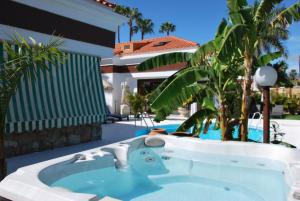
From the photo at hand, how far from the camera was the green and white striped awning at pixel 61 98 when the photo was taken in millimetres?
11164

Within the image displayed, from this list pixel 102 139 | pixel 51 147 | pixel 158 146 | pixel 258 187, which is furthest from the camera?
pixel 102 139

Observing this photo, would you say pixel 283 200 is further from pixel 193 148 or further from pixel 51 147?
pixel 51 147

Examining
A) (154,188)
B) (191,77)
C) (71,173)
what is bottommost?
(154,188)

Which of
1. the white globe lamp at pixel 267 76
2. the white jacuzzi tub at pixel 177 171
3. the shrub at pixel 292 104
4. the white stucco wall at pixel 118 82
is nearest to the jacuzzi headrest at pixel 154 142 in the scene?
the white jacuzzi tub at pixel 177 171

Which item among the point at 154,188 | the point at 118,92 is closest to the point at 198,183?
the point at 154,188

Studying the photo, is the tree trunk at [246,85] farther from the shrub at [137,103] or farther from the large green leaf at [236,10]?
the shrub at [137,103]

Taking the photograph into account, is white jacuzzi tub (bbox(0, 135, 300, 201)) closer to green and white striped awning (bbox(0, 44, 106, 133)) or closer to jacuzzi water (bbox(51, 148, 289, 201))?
jacuzzi water (bbox(51, 148, 289, 201))

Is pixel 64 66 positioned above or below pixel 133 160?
above

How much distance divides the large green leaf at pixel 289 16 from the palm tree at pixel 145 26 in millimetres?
56024

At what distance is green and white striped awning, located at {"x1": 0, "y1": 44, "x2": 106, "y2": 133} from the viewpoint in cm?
1116

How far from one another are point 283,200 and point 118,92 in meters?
25.5

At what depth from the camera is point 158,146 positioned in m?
11.2

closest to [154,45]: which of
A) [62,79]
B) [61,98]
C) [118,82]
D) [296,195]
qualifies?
[118,82]

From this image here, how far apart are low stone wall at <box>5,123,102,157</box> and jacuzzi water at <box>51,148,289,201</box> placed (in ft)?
13.7
